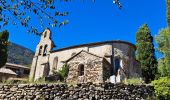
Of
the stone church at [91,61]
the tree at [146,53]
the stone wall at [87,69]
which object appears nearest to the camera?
the stone wall at [87,69]

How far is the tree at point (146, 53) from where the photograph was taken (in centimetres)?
3027

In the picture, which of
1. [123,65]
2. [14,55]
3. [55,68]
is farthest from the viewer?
[14,55]

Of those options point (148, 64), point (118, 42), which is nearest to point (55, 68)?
point (118, 42)

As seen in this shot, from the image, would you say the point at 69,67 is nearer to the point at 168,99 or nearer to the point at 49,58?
the point at 49,58

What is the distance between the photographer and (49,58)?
3691cm

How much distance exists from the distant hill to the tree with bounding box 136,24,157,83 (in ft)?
123

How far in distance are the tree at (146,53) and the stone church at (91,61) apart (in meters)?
0.94

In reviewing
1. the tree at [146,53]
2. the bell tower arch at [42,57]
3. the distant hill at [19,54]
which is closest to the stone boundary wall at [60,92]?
the tree at [146,53]

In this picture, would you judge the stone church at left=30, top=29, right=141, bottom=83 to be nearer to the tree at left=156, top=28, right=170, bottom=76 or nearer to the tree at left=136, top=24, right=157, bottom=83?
the tree at left=136, top=24, right=157, bottom=83

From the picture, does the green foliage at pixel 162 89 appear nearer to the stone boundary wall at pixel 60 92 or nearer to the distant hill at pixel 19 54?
the stone boundary wall at pixel 60 92

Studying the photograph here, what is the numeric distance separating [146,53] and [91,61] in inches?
383

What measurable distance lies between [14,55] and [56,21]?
199 ft

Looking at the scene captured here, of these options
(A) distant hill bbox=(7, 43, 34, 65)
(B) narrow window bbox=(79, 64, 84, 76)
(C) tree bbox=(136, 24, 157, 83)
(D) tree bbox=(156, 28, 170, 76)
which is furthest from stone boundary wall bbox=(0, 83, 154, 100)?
(A) distant hill bbox=(7, 43, 34, 65)

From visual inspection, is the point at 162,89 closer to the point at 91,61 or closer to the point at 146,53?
the point at 91,61
